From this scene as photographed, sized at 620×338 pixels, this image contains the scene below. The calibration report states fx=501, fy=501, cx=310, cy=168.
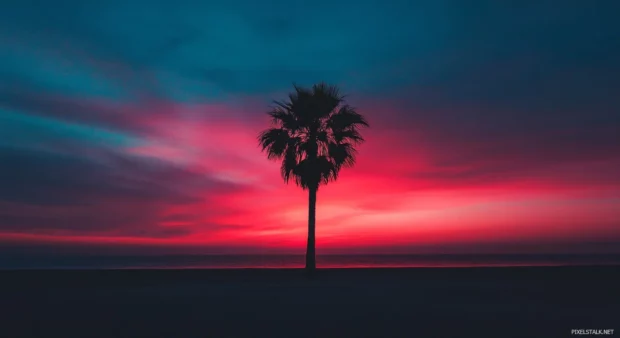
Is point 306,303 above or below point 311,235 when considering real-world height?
below

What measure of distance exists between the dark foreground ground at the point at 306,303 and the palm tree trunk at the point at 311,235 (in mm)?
1030

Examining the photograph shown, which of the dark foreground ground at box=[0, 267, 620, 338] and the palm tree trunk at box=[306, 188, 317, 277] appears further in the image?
the palm tree trunk at box=[306, 188, 317, 277]

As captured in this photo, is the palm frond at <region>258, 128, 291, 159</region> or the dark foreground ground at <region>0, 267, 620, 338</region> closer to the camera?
the dark foreground ground at <region>0, 267, 620, 338</region>

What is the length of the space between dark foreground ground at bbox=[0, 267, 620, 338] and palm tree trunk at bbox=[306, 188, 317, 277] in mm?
1030

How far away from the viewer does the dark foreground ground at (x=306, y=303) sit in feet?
42.7

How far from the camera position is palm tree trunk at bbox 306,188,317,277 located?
1118 inches

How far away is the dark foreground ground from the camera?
42.7 feet

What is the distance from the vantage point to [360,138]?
99.2ft

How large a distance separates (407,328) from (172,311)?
760cm

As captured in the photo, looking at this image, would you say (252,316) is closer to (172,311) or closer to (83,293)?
(172,311)

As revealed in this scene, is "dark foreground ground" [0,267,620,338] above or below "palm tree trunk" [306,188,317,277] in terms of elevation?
below

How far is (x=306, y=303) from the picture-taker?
1791cm

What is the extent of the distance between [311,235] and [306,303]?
426 inches

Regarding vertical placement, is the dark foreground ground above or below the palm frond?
below
